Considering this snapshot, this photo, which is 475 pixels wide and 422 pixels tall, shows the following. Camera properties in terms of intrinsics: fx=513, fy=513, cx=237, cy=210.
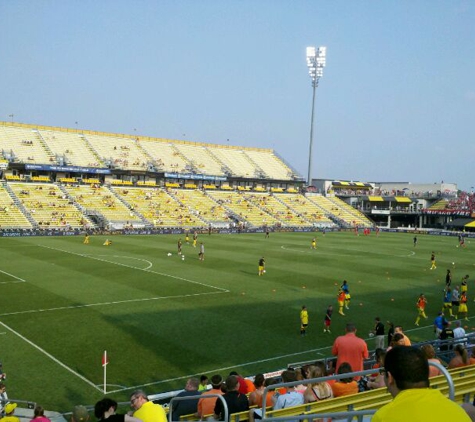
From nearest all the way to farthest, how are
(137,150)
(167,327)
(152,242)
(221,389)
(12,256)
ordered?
1. (221,389)
2. (167,327)
3. (12,256)
4. (152,242)
5. (137,150)

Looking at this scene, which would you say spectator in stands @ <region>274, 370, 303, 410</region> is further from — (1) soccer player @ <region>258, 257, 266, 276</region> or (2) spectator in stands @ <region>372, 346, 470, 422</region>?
(1) soccer player @ <region>258, 257, 266, 276</region>

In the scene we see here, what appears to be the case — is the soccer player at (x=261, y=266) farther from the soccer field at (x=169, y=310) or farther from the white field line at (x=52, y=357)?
the white field line at (x=52, y=357)

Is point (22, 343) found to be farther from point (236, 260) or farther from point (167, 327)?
point (236, 260)

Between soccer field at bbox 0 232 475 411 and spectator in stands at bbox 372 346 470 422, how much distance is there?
37.0ft

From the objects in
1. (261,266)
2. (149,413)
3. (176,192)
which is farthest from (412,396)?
(176,192)

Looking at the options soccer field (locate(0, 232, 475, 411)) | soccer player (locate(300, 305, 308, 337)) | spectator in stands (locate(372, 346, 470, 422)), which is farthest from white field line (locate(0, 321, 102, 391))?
spectator in stands (locate(372, 346, 470, 422))

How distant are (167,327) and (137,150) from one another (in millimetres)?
77682

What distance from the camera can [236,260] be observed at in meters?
40.6

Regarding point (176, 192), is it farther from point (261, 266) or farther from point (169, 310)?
point (169, 310)

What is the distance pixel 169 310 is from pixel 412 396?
67.2 ft

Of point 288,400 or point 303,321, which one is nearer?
→ point 288,400

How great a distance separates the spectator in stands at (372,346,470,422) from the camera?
2.93 m

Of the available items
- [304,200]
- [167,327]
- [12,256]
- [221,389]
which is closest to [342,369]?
[221,389]

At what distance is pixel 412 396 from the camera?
9.89ft
